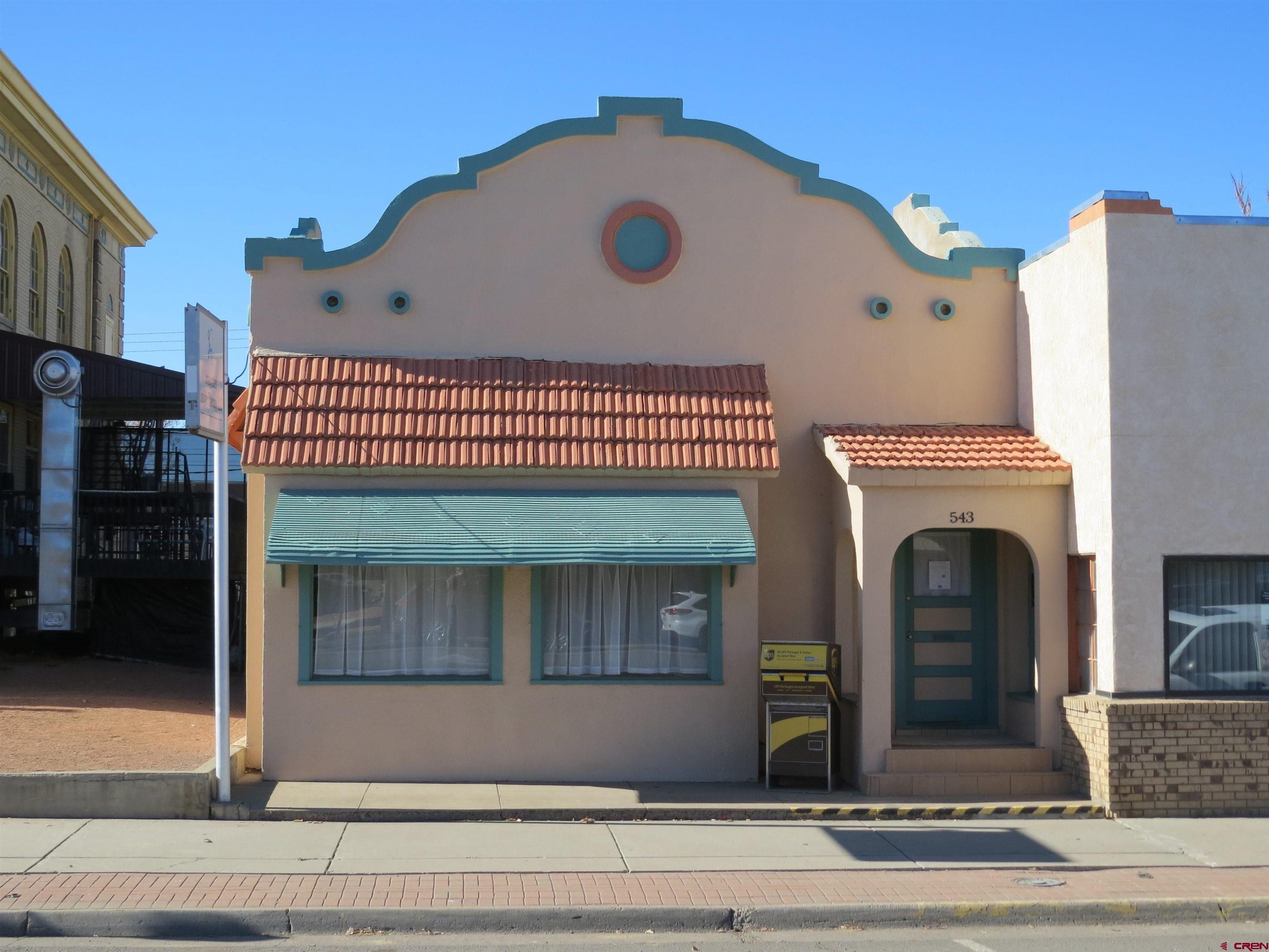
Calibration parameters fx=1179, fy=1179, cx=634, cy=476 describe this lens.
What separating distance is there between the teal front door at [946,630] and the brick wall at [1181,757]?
6.00 feet

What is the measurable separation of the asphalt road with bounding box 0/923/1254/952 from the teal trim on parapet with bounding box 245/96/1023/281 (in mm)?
6690

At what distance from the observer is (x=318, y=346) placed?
37.9 ft

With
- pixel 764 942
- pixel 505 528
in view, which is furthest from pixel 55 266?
pixel 764 942

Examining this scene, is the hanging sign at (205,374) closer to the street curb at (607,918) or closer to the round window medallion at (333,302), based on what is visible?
the round window medallion at (333,302)

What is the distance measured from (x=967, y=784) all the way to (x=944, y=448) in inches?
123

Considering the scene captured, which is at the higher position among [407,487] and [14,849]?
[407,487]

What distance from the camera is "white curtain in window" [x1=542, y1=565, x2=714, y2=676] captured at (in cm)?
1107

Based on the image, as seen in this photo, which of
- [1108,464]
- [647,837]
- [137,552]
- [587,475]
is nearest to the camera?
[647,837]

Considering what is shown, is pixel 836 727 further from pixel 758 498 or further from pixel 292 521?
pixel 292 521

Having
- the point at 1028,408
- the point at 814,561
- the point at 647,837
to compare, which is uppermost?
the point at 1028,408

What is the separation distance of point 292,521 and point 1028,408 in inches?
285

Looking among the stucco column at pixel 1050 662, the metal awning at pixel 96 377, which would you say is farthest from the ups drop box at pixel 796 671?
the metal awning at pixel 96 377

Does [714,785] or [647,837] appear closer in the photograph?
[647,837]

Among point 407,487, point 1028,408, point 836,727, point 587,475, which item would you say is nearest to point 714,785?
point 836,727
